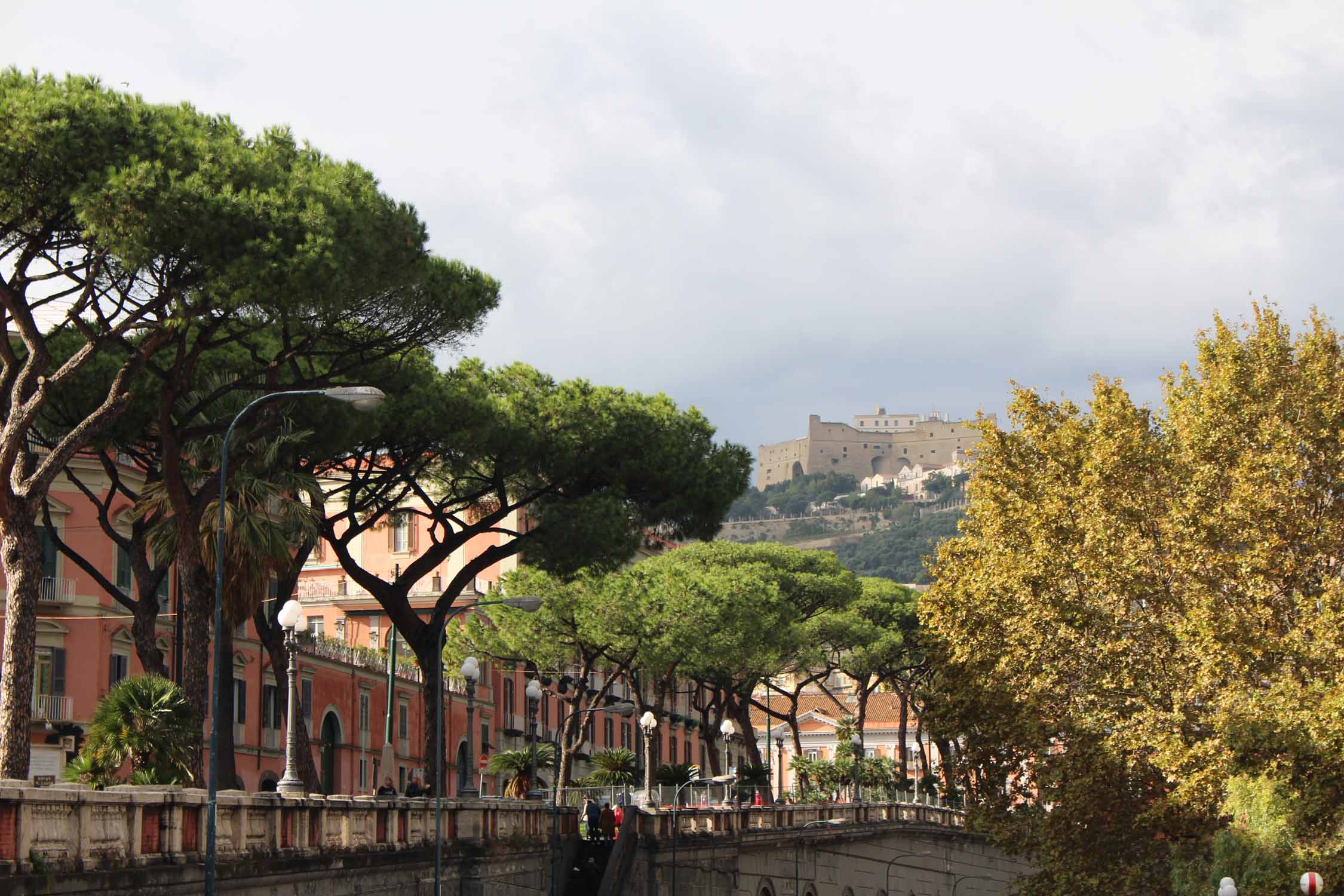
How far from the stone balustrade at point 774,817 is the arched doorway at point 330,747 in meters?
15.5

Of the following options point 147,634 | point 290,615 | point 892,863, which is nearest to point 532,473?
point 147,634

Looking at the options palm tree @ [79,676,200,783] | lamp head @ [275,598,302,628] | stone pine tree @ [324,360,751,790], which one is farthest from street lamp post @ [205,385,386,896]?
stone pine tree @ [324,360,751,790]

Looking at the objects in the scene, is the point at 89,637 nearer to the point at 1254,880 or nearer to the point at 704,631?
the point at 704,631

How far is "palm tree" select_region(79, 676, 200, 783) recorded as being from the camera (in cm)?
2336

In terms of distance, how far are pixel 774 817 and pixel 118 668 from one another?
19845 mm

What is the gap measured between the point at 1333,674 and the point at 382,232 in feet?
62.6

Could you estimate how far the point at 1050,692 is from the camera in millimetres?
34844

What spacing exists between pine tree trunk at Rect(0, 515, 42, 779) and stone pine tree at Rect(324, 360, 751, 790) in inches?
436

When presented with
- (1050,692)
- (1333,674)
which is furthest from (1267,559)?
(1050,692)

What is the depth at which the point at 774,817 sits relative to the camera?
51594 millimetres

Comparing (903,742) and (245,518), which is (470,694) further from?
(903,742)

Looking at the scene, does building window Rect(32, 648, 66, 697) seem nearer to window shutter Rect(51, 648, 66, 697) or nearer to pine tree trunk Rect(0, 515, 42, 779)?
window shutter Rect(51, 648, 66, 697)

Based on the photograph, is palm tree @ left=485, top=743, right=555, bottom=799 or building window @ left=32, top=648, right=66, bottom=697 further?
palm tree @ left=485, top=743, right=555, bottom=799

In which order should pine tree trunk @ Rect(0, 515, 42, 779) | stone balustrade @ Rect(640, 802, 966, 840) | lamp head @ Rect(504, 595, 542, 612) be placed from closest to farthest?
1. pine tree trunk @ Rect(0, 515, 42, 779)
2. lamp head @ Rect(504, 595, 542, 612)
3. stone balustrade @ Rect(640, 802, 966, 840)
